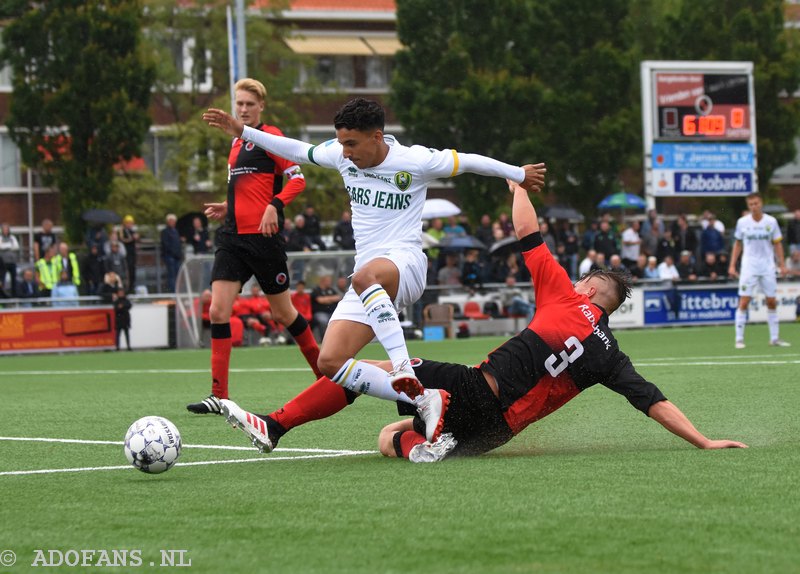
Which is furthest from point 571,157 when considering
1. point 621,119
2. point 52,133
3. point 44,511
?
point 44,511

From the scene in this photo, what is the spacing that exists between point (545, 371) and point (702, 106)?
27.7 m

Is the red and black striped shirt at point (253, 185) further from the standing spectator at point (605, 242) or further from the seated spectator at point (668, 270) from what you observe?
the seated spectator at point (668, 270)

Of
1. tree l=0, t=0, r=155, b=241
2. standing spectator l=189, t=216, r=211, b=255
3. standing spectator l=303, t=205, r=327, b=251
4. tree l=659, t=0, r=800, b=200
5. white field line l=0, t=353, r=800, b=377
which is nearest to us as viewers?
white field line l=0, t=353, r=800, b=377

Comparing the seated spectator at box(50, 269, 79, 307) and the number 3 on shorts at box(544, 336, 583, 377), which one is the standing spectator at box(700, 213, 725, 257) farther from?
the number 3 on shorts at box(544, 336, 583, 377)

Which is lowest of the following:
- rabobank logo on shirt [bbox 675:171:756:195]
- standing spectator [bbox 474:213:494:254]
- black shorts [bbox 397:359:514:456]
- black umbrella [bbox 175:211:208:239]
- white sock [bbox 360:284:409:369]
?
black shorts [bbox 397:359:514:456]

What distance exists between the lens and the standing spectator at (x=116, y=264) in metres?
26.9

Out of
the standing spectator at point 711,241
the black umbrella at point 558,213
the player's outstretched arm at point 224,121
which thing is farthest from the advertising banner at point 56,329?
the player's outstretched arm at point 224,121

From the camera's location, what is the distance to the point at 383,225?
789cm

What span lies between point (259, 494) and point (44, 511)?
0.90m

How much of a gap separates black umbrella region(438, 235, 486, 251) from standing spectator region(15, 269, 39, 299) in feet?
26.8

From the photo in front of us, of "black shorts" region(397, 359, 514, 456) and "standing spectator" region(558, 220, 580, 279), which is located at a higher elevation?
"standing spectator" region(558, 220, 580, 279)

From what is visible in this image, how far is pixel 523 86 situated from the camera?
4306 cm

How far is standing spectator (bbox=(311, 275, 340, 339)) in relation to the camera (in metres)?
25.1

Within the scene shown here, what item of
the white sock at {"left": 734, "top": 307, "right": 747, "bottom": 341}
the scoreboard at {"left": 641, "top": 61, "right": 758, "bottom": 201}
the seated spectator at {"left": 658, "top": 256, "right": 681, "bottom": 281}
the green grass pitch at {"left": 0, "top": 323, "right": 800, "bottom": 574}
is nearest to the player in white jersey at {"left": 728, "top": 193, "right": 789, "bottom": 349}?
the white sock at {"left": 734, "top": 307, "right": 747, "bottom": 341}
